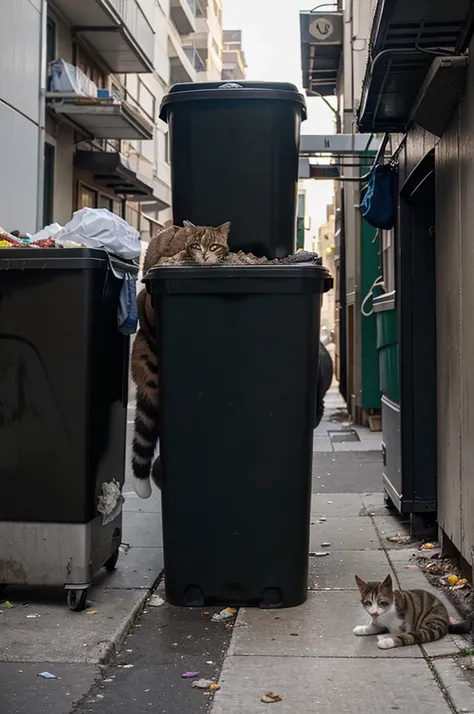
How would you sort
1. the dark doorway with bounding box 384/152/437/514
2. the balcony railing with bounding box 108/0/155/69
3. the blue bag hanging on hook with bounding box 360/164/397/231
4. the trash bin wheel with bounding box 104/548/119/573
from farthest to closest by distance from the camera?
the balcony railing with bounding box 108/0/155/69 → the blue bag hanging on hook with bounding box 360/164/397/231 → the dark doorway with bounding box 384/152/437/514 → the trash bin wheel with bounding box 104/548/119/573

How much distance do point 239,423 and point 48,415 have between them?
0.97 m

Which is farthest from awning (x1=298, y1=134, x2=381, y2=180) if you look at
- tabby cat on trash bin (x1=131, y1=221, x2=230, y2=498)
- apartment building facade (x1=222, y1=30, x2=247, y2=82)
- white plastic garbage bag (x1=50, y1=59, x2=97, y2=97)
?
apartment building facade (x1=222, y1=30, x2=247, y2=82)

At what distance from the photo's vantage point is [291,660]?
375cm

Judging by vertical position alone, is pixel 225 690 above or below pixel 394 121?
below

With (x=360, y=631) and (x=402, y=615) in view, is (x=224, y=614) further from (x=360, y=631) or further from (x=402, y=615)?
(x=402, y=615)

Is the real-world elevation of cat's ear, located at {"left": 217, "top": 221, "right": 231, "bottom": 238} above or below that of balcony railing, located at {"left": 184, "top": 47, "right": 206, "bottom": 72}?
below

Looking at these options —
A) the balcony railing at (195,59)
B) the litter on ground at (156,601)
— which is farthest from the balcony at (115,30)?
the balcony railing at (195,59)

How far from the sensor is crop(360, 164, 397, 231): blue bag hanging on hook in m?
6.76

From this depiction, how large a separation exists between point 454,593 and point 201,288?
81.9 inches

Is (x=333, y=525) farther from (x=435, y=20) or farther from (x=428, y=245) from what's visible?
(x=435, y=20)

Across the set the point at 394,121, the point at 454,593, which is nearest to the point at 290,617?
the point at 454,593

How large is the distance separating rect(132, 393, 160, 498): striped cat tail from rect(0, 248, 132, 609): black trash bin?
0.42m

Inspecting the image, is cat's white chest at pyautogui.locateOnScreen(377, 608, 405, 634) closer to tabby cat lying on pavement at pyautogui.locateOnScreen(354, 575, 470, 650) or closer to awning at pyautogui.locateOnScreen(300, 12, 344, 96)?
tabby cat lying on pavement at pyautogui.locateOnScreen(354, 575, 470, 650)

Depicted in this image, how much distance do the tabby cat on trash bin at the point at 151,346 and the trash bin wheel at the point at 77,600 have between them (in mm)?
665
